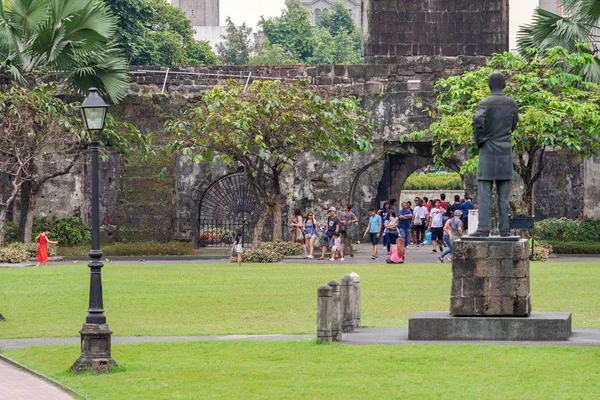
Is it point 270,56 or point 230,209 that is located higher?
point 270,56

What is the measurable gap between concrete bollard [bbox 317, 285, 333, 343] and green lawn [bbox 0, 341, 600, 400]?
0.66 feet

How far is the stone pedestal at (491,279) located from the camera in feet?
47.8

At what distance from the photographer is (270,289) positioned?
21.5m

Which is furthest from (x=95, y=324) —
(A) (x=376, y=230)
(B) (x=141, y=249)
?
(B) (x=141, y=249)

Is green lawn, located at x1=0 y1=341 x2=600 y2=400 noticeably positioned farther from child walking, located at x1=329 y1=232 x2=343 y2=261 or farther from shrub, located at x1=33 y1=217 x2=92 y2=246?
shrub, located at x1=33 y1=217 x2=92 y2=246

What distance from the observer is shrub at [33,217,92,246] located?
32.7 metres

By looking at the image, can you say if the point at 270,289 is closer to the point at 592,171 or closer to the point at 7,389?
the point at 7,389

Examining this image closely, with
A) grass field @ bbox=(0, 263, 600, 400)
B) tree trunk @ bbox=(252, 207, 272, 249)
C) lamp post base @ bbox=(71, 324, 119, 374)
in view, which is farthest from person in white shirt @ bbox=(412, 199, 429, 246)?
lamp post base @ bbox=(71, 324, 119, 374)

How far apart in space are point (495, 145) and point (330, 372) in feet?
13.3

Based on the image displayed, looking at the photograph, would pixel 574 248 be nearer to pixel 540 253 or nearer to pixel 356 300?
pixel 540 253

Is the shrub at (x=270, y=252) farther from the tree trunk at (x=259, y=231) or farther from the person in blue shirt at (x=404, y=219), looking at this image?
the person in blue shirt at (x=404, y=219)

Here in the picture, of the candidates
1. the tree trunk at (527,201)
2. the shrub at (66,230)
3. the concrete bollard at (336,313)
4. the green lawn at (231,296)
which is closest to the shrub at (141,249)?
the shrub at (66,230)

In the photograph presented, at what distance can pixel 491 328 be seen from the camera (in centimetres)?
1450

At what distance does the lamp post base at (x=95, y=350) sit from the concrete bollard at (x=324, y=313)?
2362 millimetres
